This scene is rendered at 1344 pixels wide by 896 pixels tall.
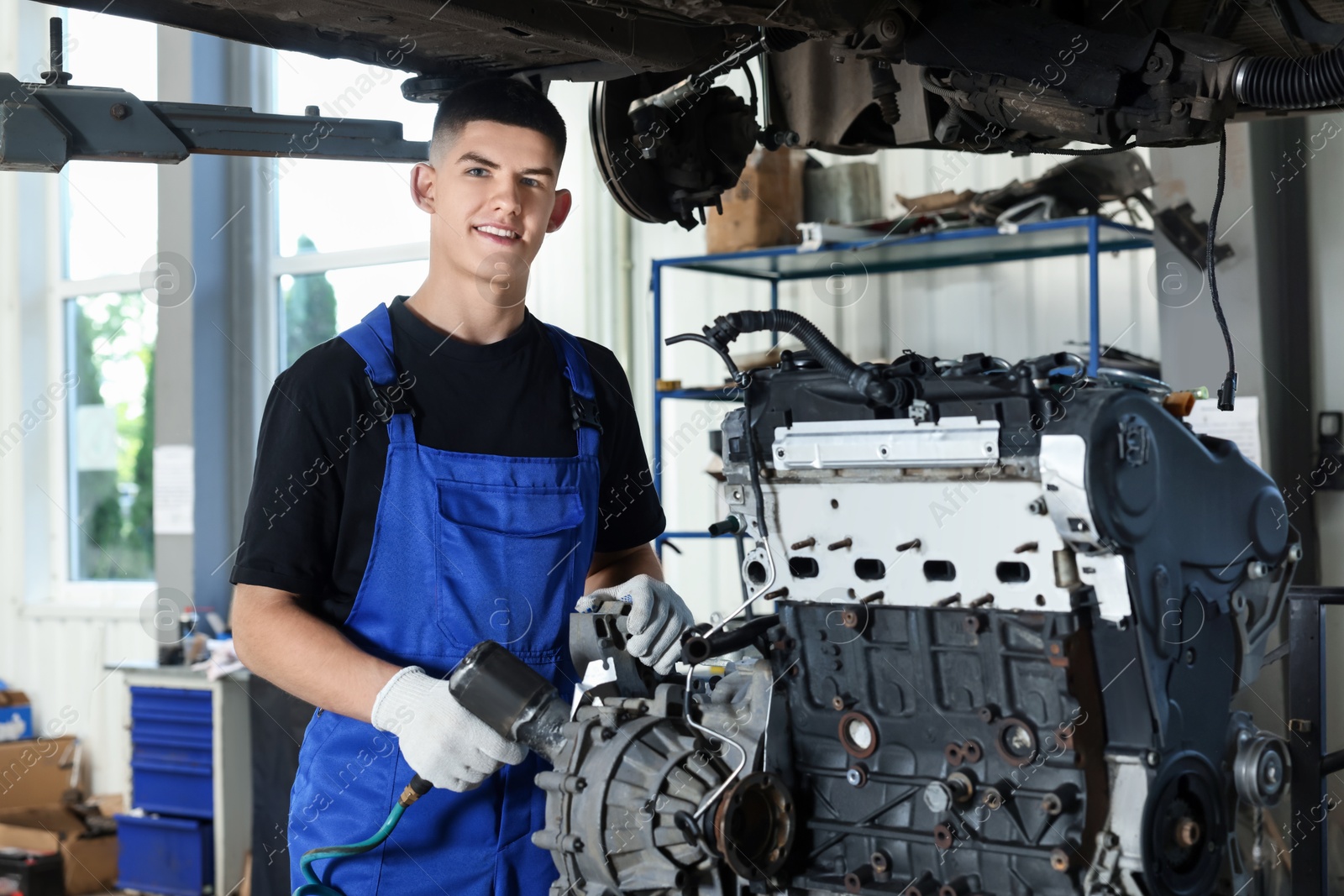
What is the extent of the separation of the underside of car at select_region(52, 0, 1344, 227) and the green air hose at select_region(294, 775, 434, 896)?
990 mm

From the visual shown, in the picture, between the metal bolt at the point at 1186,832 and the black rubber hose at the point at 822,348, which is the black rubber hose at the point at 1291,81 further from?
the metal bolt at the point at 1186,832

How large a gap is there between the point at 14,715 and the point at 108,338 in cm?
199

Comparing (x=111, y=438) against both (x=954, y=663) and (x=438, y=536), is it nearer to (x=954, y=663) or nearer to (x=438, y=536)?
(x=438, y=536)

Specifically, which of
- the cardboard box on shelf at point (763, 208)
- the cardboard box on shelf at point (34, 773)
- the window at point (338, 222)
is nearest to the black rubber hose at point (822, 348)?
the cardboard box on shelf at point (763, 208)

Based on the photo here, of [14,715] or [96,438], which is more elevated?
[96,438]

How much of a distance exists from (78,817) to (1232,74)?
17.4 ft

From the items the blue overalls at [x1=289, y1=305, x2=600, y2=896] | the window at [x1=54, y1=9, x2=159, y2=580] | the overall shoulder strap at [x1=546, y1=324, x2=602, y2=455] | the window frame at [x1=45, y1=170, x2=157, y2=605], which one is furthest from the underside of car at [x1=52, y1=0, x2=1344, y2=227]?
the window frame at [x1=45, y1=170, x2=157, y2=605]

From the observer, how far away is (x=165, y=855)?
461 centimetres

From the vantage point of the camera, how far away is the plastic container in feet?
14.8

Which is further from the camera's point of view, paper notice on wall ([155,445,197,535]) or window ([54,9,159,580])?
window ([54,9,159,580])

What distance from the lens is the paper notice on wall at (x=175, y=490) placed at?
18.7 ft

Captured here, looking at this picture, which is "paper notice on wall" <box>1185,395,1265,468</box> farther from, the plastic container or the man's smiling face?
the plastic container

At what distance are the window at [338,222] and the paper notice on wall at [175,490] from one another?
0.69 m

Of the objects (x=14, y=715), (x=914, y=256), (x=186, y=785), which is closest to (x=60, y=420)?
(x=14, y=715)
